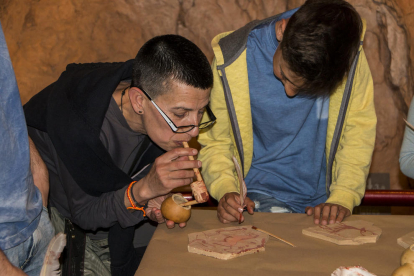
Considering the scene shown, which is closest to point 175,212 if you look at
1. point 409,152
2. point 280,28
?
point 280,28

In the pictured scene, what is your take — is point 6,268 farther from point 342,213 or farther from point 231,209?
point 342,213

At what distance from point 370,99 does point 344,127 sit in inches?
8.1

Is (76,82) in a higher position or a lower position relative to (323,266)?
higher

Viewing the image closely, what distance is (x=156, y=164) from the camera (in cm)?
179

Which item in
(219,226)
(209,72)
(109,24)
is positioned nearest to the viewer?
(219,226)

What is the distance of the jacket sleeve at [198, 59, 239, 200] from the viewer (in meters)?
2.15

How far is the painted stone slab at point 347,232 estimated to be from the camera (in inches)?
60.5

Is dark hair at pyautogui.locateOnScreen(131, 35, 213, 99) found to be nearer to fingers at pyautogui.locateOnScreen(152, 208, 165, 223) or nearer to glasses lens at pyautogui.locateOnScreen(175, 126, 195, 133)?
glasses lens at pyautogui.locateOnScreen(175, 126, 195, 133)

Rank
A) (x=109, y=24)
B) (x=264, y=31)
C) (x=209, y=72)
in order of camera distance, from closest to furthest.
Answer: (x=209, y=72) → (x=264, y=31) → (x=109, y=24)

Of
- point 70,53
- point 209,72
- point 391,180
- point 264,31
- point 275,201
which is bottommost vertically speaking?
point 391,180

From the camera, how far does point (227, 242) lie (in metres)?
1.53

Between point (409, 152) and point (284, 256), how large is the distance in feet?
3.77

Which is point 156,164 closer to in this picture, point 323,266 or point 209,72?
point 209,72

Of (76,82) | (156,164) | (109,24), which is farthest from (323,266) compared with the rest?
(109,24)
